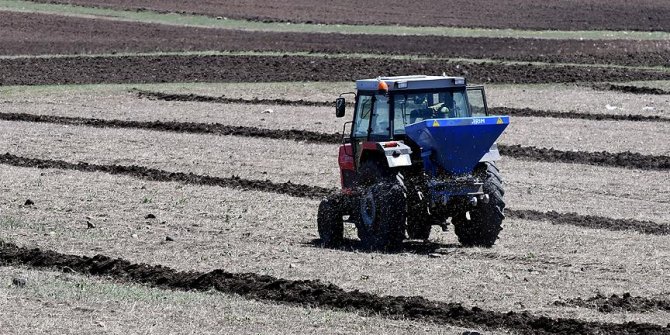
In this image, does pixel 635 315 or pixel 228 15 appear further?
pixel 228 15

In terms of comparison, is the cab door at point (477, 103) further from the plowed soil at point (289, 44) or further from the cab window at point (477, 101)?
the plowed soil at point (289, 44)

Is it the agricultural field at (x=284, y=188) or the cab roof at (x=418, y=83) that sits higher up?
the cab roof at (x=418, y=83)

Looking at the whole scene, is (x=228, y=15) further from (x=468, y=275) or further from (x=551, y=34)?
(x=468, y=275)

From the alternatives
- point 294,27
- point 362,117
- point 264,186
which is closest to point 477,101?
point 362,117

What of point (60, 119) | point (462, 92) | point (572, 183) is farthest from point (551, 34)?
point (462, 92)

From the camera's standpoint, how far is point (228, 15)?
58844 millimetres

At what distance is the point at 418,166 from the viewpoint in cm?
1617

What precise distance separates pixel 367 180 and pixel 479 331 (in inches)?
197

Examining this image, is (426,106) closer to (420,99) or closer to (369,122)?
(420,99)

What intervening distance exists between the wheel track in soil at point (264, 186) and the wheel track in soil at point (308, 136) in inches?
189

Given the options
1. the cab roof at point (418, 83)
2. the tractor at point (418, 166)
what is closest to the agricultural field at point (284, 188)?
the tractor at point (418, 166)

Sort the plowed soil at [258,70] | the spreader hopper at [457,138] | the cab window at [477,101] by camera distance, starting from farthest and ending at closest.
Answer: the plowed soil at [258,70] < the cab window at [477,101] < the spreader hopper at [457,138]

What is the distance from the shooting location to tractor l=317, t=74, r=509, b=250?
15625 millimetres

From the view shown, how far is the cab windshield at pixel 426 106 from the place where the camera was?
53.9ft
